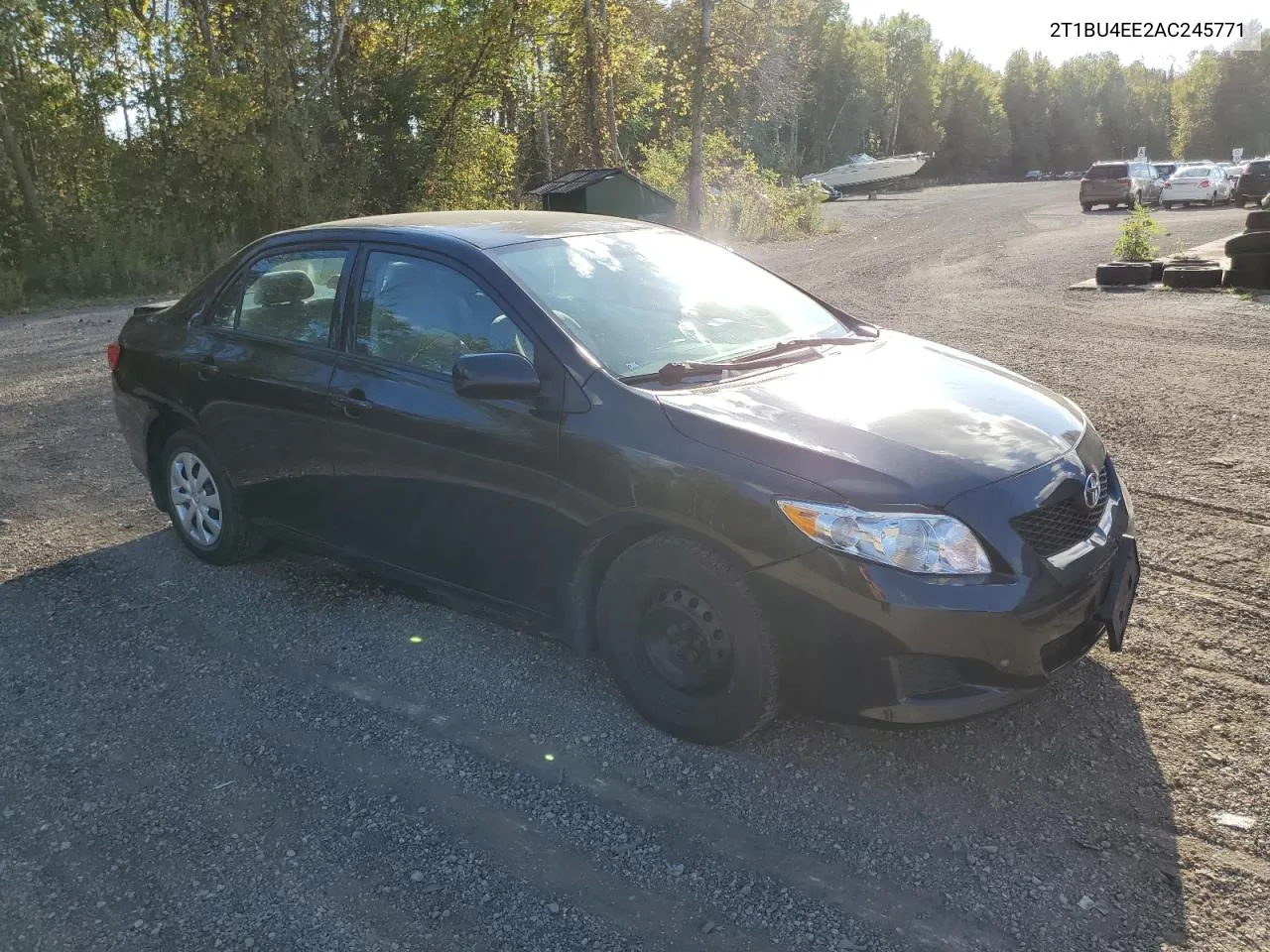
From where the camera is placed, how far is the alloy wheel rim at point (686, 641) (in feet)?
10.7

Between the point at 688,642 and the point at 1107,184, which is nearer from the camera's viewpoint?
the point at 688,642

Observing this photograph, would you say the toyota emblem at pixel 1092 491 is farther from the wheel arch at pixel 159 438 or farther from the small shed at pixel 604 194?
the small shed at pixel 604 194

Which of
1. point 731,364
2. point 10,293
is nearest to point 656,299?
point 731,364

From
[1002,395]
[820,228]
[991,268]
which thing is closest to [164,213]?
[991,268]

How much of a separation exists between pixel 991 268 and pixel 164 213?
1634 centimetres

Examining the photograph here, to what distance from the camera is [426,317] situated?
4.04 meters

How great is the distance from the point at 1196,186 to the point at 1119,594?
3976 cm

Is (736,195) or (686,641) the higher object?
(736,195)

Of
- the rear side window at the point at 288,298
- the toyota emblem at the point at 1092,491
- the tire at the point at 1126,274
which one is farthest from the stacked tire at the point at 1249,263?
the rear side window at the point at 288,298

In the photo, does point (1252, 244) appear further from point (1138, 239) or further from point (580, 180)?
point (580, 180)

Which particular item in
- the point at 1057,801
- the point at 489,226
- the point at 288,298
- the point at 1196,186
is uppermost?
the point at 1196,186

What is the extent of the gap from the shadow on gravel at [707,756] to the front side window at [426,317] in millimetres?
1256

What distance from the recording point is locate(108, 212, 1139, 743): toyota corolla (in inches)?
118

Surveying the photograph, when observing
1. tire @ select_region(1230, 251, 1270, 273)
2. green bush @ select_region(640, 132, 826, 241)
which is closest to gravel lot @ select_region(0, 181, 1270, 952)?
tire @ select_region(1230, 251, 1270, 273)
